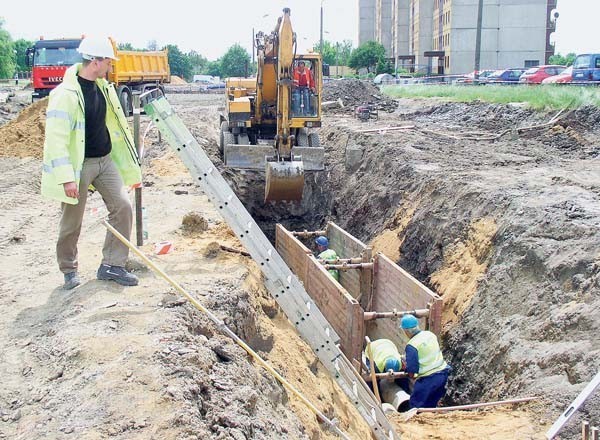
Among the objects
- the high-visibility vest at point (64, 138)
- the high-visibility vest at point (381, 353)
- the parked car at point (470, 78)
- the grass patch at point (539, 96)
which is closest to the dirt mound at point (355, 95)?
the grass patch at point (539, 96)

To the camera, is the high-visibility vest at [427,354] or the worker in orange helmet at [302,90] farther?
the worker in orange helmet at [302,90]

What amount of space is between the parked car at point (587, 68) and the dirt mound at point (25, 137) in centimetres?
2165

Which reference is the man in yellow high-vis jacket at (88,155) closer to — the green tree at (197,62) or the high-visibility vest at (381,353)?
the high-visibility vest at (381,353)

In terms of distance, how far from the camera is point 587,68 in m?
28.6

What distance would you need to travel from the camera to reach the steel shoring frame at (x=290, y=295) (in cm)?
486

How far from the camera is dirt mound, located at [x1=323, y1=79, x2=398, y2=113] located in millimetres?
30356

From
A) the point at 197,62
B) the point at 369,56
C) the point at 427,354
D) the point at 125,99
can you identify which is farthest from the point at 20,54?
the point at 427,354

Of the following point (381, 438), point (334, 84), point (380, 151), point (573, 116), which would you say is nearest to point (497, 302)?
point (381, 438)

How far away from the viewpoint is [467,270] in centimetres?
885

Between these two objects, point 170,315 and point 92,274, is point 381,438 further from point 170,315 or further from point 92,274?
point 92,274

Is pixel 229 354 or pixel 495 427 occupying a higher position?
pixel 229 354

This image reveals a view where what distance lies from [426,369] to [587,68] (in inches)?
999

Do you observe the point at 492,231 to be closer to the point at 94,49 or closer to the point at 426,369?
the point at 426,369

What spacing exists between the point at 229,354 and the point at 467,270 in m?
5.16
